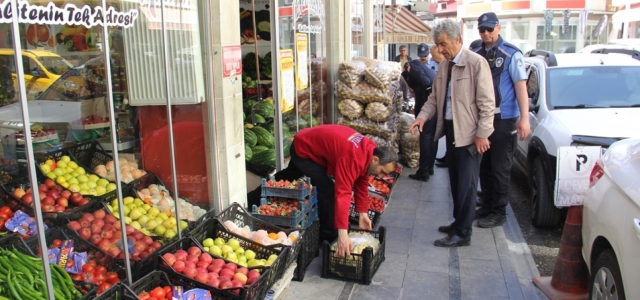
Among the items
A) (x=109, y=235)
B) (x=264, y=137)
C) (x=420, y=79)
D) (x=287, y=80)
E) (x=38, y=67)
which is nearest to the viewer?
(x=109, y=235)

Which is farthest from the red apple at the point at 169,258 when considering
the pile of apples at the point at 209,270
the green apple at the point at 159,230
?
the green apple at the point at 159,230

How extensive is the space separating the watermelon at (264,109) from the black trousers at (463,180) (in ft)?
8.28

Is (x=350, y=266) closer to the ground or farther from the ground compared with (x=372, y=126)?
closer to the ground

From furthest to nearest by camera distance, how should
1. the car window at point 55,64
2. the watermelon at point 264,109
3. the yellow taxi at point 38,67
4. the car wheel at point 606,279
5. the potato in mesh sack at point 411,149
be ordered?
the potato in mesh sack at point 411,149, the watermelon at point 264,109, the car window at point 55,64, the yellow taxi at point 38,67, the car wheel at point 606,279

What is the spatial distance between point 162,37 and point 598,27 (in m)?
45.2

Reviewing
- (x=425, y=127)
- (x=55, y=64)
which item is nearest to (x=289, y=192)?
(x=55, y=64)

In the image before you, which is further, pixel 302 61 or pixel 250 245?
pixel 302 61

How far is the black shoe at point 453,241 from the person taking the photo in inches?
213

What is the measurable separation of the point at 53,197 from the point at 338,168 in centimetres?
218

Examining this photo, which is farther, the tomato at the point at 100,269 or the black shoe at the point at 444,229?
the black shoe at the point at 444,229

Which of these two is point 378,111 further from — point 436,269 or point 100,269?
point 100,269

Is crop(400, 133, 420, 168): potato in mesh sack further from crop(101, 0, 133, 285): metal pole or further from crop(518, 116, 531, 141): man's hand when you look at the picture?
crop(101, 0, 133, 285): metal pole

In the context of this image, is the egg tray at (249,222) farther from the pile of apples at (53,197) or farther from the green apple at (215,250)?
the pile of apples at (53,197)

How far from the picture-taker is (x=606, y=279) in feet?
11.3
